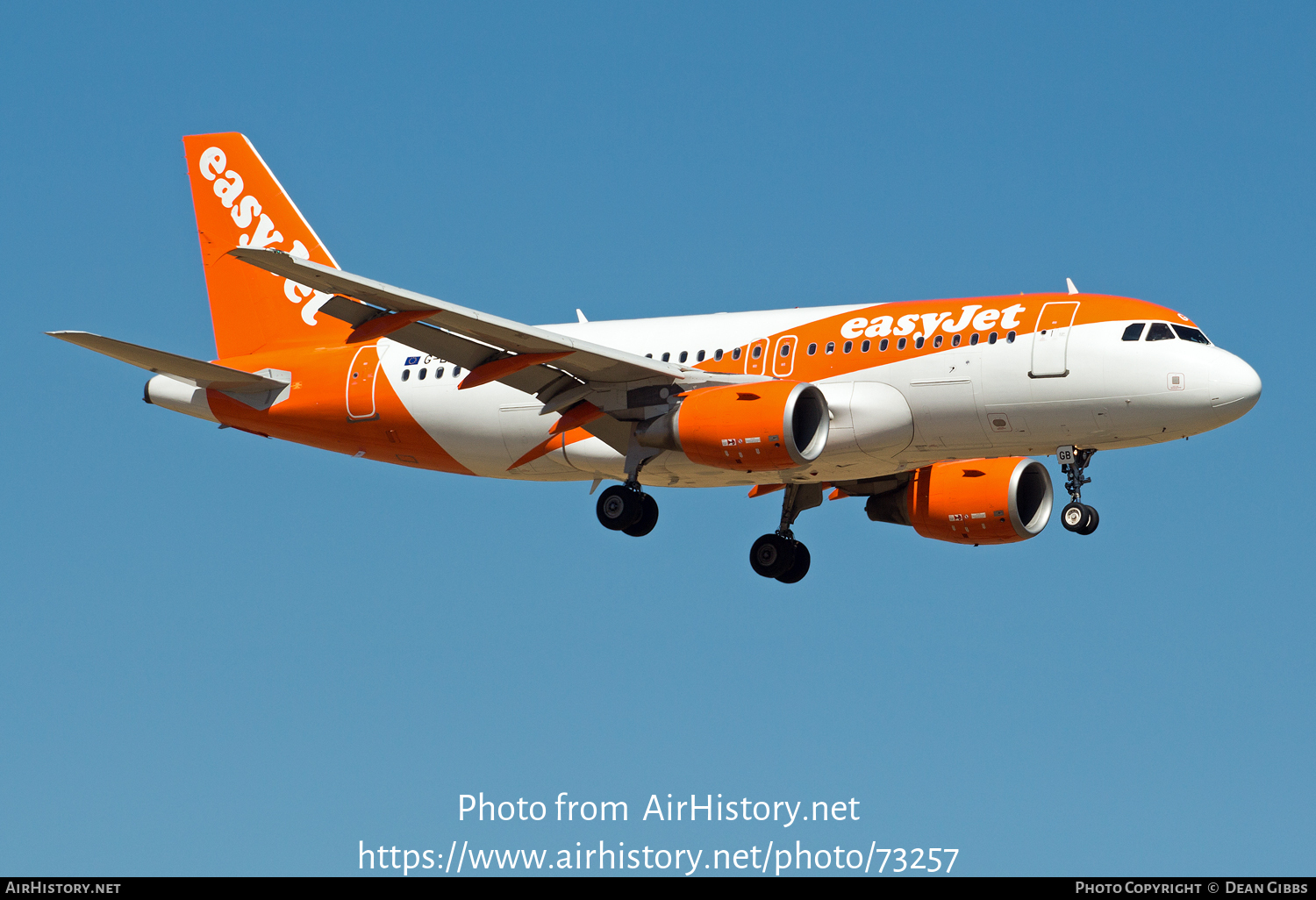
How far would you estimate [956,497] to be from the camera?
131 feet

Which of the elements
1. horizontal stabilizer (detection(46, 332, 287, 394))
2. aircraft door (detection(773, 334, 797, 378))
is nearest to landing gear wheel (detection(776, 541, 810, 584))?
aircraft door (detection(773, 334, 797, 378))

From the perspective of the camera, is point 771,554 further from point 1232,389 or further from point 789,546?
point 1232,389

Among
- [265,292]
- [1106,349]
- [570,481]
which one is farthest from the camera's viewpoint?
[265,292]

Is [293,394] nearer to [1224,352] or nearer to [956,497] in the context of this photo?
[956,497]

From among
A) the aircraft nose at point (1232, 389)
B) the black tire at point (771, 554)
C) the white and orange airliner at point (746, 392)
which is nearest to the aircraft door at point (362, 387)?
the white and orange airliner at point (746, 392)

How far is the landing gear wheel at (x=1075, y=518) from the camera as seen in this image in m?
35.9

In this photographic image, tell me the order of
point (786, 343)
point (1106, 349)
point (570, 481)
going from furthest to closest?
1. point (570, 481)
2. point (786, 343)
3. point (1106, 349)

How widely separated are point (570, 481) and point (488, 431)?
7.60 feet

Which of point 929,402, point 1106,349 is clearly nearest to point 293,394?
point 929,402

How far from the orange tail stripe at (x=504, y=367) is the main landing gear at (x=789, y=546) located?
8.58 meters

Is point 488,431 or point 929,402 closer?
point 929,402

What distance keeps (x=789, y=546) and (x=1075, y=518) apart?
8.83 m

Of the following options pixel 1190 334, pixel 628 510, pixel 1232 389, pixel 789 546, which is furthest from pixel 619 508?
pixel 1232 389

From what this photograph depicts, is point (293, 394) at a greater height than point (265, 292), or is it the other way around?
point (265, 292)
